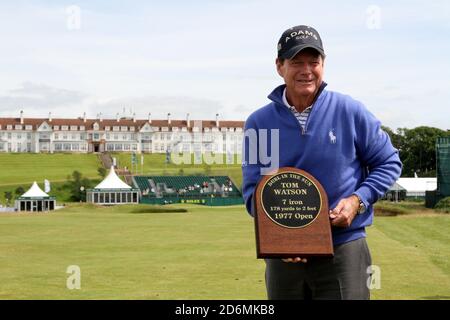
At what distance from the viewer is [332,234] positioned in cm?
479

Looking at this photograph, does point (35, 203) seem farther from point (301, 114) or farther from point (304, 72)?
point (304, 72)

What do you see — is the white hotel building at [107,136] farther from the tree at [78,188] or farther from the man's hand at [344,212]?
the man's hand at [344,212]

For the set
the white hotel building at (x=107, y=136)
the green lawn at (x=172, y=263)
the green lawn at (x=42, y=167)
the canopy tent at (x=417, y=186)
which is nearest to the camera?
the green lawn at (x=172, y=263)

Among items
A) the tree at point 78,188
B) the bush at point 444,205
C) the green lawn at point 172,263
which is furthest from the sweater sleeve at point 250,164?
the tree at point 78,188

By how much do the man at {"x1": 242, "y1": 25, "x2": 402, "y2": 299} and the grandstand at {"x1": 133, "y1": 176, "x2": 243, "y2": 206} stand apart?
67.9m

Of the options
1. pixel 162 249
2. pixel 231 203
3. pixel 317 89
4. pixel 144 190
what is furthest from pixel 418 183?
pixel 317 89

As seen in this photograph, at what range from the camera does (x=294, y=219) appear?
4.61 meters

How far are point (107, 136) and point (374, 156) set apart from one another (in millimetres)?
164809

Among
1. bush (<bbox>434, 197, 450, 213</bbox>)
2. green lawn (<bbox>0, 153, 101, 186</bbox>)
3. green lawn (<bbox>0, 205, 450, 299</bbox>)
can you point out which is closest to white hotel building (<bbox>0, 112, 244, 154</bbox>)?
green lawn (<bbox>0, 153, 101, 186</bbox>)

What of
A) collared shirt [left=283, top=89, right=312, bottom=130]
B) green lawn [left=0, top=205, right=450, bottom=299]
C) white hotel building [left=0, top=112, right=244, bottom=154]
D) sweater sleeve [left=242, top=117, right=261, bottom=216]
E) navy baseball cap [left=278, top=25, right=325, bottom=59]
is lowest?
green lawn [left=0, top=205, right=450, bottom=299]

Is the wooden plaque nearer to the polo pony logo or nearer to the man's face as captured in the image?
the polo pony logo

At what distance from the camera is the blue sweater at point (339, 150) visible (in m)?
4.79

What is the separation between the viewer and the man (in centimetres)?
476

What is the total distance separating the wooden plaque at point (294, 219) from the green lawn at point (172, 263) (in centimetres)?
739
